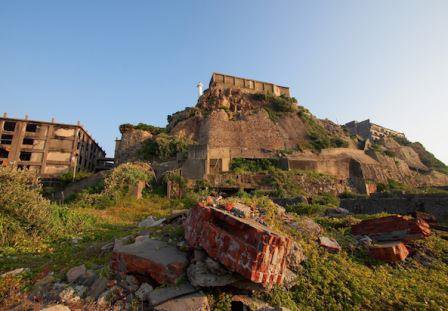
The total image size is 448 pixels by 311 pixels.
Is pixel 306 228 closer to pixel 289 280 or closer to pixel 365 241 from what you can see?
pixel 365 241

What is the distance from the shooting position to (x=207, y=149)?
23.0 metres

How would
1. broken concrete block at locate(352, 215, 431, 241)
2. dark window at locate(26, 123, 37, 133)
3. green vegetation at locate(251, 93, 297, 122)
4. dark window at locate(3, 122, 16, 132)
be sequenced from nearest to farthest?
broken concrete block at locate(352, 215, 431, 241), dark window at locate(3, 122, 16, 132), dark window at locate(26, 123, 37, 133), green vegetation at locate(251, 93, 297, 122)

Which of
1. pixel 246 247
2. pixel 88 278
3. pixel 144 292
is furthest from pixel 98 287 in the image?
pixel 246 247

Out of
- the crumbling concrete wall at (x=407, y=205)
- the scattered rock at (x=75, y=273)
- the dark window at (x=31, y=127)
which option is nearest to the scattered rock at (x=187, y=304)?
the scattered rock at (x=75, y=273)

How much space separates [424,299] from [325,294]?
1.81 m

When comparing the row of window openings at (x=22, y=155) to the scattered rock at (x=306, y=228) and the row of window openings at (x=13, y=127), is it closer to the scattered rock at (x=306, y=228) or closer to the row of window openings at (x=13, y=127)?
the row of window openings at (x=13, y=127)

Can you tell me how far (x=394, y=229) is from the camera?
713 centimetres

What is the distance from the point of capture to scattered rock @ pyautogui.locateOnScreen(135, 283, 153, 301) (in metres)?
4.15

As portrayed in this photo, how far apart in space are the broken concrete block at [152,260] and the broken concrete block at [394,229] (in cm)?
548

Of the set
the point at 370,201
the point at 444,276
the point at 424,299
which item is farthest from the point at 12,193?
the point at 370,201

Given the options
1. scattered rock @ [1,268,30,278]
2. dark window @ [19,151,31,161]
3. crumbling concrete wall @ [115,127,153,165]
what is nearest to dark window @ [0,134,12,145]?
dark window @ [19,151,31,161]

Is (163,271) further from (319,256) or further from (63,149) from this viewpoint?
(63,149)

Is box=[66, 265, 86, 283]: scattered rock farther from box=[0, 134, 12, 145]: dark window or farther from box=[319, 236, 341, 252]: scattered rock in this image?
box=[0, 134, 12, 145]: dark window

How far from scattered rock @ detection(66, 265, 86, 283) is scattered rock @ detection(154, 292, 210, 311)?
2.23m
